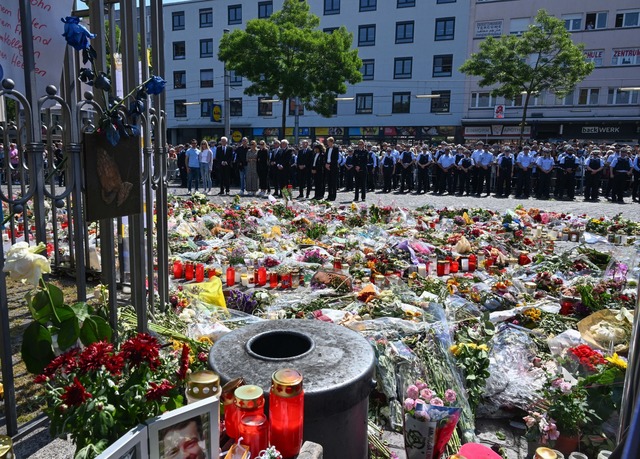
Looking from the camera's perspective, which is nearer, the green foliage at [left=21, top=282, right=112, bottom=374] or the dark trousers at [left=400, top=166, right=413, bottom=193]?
the green foliage at [left=21, top=282, right=112, bottom=374]

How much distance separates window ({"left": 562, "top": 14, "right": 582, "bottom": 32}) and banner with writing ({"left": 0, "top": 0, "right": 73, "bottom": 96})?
3854 cm

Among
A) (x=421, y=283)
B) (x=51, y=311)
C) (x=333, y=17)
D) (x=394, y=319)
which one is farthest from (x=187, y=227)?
(x=333, y=17)

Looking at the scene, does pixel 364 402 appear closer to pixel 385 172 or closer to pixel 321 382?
pixel 321 382

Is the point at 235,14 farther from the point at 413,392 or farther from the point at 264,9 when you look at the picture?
the point at 413,392

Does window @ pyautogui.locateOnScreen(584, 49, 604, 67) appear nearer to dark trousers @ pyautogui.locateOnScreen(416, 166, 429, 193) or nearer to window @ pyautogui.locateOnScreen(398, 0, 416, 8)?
window @ pyautogui.locateOnScreen(398, 0, 416, 8)

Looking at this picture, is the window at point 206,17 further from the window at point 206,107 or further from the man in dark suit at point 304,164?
the man in dark suit at point 304,164

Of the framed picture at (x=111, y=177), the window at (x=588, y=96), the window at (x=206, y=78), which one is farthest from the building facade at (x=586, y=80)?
the framed picture at (x=111, y=177)

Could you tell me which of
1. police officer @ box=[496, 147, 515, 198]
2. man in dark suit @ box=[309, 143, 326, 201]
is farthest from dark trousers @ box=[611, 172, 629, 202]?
man in dark suit @ box=[309, 143, 326, 201]

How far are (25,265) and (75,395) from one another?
72cm

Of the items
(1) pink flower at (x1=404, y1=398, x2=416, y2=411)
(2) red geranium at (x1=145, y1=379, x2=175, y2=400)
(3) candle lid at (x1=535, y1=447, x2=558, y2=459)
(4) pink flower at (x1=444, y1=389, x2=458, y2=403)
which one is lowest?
(3) candle lid at (x1=535, y1=447, x2=558, y2=459)

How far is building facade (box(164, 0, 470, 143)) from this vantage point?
39.0 meters

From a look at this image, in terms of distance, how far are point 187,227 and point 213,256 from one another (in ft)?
5.90

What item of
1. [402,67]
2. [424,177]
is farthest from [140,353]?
[402,67]

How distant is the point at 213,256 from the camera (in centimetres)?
741
